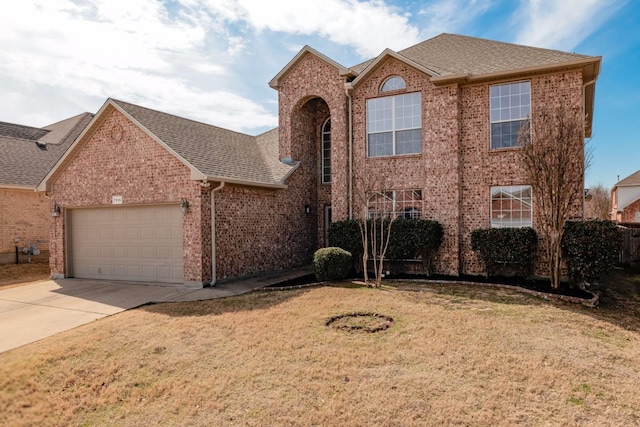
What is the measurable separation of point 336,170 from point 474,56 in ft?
19.8

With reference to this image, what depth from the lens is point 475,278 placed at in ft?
39.1

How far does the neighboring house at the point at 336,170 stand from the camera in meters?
11.5

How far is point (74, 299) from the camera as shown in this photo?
32.8ft

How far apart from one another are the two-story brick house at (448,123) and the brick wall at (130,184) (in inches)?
198

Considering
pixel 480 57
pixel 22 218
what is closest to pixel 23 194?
pixel 22 218

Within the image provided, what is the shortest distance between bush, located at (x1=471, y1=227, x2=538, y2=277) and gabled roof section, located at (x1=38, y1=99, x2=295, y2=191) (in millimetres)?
6728

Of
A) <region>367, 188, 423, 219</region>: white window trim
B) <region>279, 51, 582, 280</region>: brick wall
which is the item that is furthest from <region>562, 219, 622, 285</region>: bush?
<region>367, 188, 423, 219</region>: white window trim

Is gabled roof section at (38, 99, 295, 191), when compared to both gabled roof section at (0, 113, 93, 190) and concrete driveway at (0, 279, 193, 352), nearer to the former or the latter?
concrete driveway at (0, 279, 193, 352)

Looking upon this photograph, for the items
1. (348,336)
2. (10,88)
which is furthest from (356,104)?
(10,88)

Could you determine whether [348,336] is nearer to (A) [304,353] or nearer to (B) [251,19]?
(A) [304,353]

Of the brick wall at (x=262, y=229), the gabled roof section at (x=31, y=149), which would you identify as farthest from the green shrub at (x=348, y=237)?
the gabled roof section at (x=31, y=149)

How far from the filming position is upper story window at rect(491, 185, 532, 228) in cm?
1176

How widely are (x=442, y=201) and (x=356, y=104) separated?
4503 mm

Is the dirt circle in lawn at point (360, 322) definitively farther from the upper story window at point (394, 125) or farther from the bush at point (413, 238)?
the upper story window at point (394, 125)
